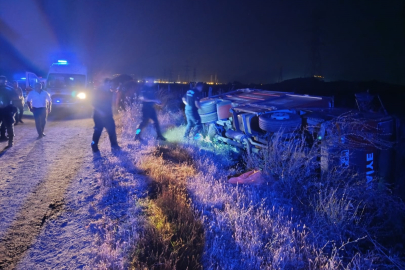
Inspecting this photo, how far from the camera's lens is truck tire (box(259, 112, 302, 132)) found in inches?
210

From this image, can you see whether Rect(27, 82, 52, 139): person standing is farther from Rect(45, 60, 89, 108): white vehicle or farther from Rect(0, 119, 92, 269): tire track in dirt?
Rect(45, 60, 89, 108): white vehicle

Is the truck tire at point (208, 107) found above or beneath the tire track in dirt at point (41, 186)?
above

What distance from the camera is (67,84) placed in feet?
47.0

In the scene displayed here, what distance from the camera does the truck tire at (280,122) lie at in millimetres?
5328

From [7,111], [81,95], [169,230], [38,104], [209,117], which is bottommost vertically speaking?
[169,230]

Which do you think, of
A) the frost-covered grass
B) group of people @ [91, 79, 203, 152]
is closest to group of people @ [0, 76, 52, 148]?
group of people @ [91, 79, 203, 152]

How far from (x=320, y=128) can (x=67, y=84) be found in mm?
13523

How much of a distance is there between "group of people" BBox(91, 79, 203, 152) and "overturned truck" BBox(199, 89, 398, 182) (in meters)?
0.77

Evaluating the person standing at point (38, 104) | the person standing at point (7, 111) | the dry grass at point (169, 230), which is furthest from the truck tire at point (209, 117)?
the person standing at point (7, 111)

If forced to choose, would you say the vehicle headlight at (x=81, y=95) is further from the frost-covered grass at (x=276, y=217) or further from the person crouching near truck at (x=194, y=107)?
the frost-covered grass at (x=276, y=217)

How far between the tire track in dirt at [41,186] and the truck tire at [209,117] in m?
3.29

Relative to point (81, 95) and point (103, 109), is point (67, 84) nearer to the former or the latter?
point (81, 95)

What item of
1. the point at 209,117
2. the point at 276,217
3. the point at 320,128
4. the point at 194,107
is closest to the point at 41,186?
the point at 276,217

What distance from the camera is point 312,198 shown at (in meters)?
4.36
